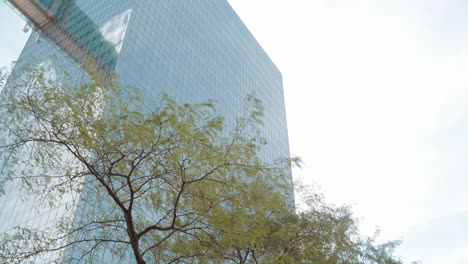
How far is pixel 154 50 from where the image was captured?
3534cm

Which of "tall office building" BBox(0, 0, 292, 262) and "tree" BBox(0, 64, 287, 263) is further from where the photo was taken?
"tall office building" BBox(0, 0, 292, 262)

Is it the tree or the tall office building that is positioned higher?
the tall office building

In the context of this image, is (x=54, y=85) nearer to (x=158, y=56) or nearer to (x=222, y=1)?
(x=158, y=56)

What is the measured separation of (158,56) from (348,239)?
2896 centimetres

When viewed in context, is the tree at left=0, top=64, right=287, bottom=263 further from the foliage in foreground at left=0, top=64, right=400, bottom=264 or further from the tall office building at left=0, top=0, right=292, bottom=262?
the tall office building at left=0, top=0, right=292, bottom=262

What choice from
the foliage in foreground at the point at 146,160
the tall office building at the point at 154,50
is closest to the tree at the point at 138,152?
the foliage in foreground at the point at 146,160

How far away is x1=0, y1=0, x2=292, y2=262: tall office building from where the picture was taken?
102 feet

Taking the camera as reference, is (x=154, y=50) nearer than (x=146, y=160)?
No

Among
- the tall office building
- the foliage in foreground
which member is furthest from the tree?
the tall office building

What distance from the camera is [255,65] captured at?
192 feet

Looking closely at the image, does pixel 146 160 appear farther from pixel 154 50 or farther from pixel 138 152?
pixel 154 50

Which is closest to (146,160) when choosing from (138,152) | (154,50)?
(138,152)

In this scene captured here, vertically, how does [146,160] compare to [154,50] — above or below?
below

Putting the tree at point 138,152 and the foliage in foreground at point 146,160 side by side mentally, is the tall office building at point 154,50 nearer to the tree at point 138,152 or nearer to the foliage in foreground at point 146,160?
the foliage in foreground at point 146,160
